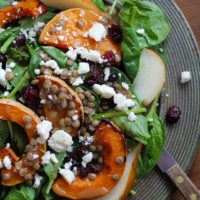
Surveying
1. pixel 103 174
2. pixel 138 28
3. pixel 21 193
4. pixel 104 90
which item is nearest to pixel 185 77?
pixel 138 28

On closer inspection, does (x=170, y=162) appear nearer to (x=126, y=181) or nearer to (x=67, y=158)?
(x=126, y=181)

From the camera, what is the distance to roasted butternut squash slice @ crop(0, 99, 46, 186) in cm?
181

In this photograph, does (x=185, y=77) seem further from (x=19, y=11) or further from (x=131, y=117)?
(x=19, y=11)

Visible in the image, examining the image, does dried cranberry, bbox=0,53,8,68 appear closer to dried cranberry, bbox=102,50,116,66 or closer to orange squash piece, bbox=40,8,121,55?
orange squash piece, bbox=40,8,121,55

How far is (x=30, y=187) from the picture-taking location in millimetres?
1857

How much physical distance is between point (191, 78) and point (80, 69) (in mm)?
444

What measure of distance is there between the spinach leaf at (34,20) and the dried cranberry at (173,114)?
0.49 metres

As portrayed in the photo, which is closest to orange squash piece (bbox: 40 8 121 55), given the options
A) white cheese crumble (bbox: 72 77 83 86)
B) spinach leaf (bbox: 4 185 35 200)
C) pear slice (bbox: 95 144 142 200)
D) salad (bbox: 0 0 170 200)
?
salad (bbox: 0 0 170 200)

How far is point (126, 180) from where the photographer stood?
1.91 m

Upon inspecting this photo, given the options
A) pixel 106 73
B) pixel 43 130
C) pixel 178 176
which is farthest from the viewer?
pixel 178 176

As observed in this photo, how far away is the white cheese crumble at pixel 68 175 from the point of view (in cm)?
184

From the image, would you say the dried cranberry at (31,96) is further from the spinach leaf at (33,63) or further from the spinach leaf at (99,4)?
the spinach leaf at (99,4)

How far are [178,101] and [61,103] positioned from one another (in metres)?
0.47

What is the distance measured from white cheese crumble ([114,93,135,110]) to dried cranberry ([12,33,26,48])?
1.09ft
